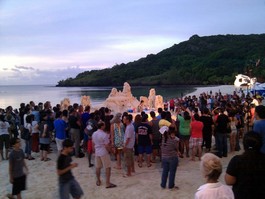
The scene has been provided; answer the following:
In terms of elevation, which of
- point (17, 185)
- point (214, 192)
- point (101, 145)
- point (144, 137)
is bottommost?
point (17, 185)

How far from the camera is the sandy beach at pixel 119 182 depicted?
7148mm

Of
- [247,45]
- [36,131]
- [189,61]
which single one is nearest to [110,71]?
[189,61]

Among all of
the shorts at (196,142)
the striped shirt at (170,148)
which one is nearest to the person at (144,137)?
the shorts at (196,142)

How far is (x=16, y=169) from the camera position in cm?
636

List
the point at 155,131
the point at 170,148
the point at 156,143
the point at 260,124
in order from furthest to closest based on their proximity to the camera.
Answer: the point at 156,143, the point at 155,131, the point at 170,148, the point at 260,124

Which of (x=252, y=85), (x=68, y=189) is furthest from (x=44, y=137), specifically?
(x=252, y=85)

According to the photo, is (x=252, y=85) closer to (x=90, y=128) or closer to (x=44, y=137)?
(x=90, y=128)

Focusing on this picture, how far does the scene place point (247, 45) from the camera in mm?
114500

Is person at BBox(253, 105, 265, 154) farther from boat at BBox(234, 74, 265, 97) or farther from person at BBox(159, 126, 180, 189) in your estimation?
boat at BBox(234, 74, 265, 97)

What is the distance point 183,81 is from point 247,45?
29833 millimetres

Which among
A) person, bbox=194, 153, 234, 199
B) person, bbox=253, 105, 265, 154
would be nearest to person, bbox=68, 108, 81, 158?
person, bbox=253, 105, 265, 154

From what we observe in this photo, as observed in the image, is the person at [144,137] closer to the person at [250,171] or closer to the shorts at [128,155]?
the shorts at [128,155]

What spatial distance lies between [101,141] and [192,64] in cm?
11796

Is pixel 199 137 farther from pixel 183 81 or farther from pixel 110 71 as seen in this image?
pixel 110 71
